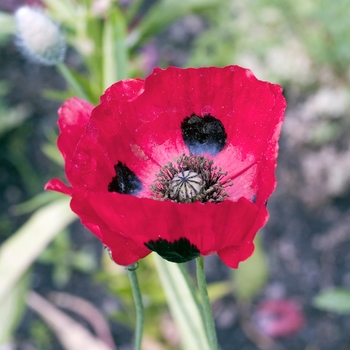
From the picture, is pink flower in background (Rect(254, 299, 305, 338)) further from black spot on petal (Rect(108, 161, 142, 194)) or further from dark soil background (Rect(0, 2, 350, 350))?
black spot on petal (Rect(108, 161, 142, 194))

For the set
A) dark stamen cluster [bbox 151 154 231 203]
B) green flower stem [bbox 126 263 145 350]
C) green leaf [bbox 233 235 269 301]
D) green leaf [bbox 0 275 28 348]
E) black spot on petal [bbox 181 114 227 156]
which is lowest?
green flower stem [bbox 126 263 145 350]

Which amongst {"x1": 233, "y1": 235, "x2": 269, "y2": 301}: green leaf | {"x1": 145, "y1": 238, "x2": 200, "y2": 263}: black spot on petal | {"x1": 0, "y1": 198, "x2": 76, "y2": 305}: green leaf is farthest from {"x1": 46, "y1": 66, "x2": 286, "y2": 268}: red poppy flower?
{"x1": 233, "y1": 235, "x2": 269, "y2": 301}: green leaf

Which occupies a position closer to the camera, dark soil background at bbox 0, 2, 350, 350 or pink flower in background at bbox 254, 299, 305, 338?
pink flower in background at bbox 254, 299, 305, 338

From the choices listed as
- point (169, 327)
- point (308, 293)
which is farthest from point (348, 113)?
point (169, 327)

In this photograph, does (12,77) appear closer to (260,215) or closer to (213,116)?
(213,116)

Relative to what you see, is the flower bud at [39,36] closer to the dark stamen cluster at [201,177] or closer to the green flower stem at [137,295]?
the dark stamen cluster at [201,177]

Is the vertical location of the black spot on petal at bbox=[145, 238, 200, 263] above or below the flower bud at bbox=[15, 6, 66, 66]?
below
